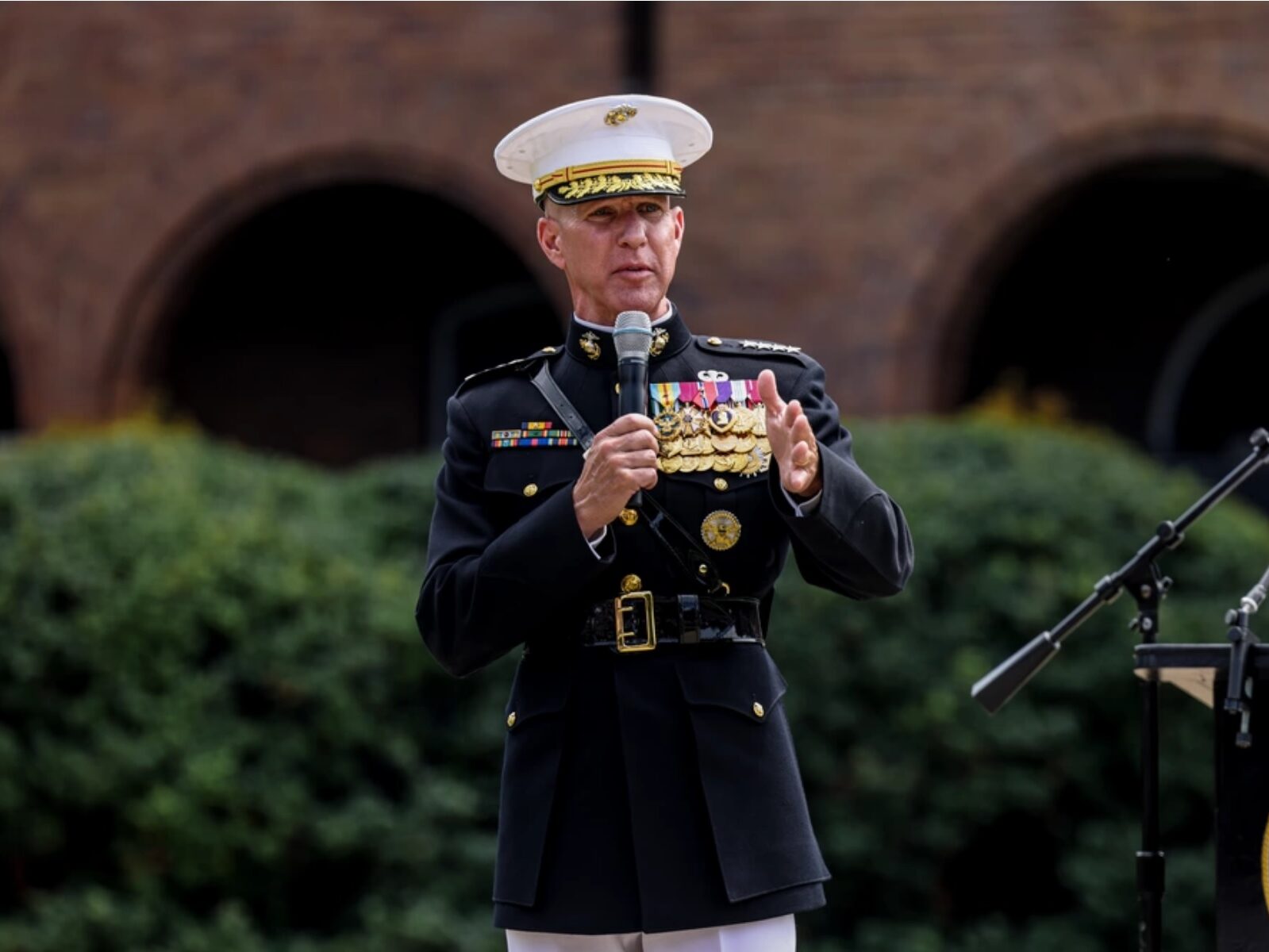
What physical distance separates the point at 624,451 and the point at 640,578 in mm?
338

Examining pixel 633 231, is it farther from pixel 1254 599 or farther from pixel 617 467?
pixel 1254 599

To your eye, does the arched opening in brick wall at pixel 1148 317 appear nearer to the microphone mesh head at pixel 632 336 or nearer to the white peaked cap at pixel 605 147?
the white peaked cap at pixel 605 147

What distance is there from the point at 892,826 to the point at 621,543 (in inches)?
168

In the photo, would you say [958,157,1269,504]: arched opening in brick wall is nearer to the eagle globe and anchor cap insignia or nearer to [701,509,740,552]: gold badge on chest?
the eagle globe and anchor cap insignia

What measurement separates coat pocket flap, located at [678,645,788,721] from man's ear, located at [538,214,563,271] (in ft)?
2.29

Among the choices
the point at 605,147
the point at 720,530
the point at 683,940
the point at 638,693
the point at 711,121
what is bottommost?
the point at 683,940

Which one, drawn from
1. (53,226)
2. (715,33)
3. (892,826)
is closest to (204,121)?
(53,226)

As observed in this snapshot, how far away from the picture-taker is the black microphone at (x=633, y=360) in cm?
351

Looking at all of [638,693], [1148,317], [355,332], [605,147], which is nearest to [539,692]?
[638,693]

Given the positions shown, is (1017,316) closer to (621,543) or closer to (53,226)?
(53,226)

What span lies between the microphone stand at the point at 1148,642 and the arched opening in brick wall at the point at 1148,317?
24.3ft

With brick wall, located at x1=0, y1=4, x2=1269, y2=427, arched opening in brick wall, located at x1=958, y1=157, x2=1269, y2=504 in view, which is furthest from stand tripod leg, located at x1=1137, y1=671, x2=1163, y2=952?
arched opening in brick wall, located at x1=958, y1=157, x2=1269, y2=504

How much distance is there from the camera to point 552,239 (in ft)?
12.5

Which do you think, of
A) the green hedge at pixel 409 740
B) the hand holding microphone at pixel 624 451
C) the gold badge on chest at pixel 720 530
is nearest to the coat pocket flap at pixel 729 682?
the gold badge on chest at pixel 720 530
